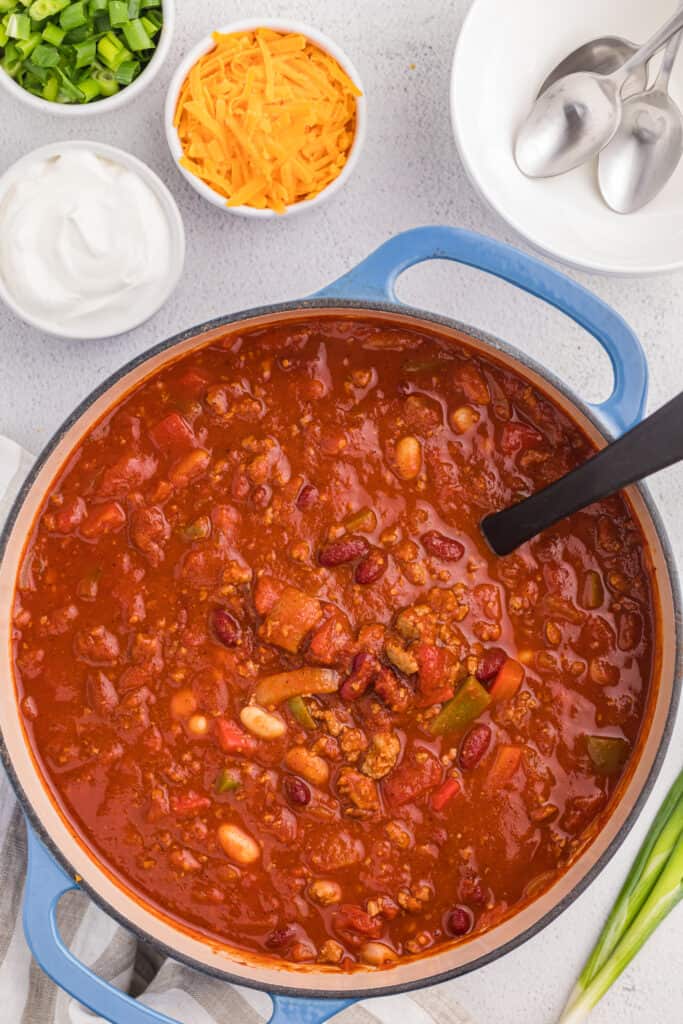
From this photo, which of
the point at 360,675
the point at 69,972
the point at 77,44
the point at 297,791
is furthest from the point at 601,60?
the point at 69,972

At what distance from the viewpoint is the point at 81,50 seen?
10.2 feet

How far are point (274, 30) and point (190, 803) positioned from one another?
2.28 m

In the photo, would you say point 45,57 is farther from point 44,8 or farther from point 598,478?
point 598,478

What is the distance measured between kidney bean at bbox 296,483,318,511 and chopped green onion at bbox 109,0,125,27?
1.51m

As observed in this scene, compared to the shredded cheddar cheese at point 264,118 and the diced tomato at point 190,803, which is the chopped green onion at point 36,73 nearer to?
the shredded cheddar cheese at point 264,118

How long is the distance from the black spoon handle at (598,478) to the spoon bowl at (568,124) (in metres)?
1.02

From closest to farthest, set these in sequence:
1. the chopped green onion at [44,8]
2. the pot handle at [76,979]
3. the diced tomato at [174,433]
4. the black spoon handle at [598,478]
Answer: the black spoon handle at [598,478], the pot handle at [76,979], the diced tomato at [174,433], the chopped green onion at [44,8]

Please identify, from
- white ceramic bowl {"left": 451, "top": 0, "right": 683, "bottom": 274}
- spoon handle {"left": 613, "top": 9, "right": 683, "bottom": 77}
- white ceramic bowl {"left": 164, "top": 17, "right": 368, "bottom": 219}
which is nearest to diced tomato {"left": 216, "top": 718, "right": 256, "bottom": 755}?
white ceramic bowl {"left": 164, "top": 17, "right": 368, "bottom": 219}

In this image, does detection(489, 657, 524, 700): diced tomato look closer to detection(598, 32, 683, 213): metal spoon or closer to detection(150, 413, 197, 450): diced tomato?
detection(150, 413, 197, 450): diced tomato

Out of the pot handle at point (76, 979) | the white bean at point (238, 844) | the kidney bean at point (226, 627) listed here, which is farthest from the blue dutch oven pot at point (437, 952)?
the kidney bean at point (226, 627)

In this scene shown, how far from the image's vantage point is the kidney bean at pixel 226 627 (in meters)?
2.87

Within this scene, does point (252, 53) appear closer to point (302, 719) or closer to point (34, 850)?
point (302, 719)

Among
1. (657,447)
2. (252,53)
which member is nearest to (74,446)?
A: (252,53)

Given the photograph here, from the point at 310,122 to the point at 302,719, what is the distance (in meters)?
1.74
